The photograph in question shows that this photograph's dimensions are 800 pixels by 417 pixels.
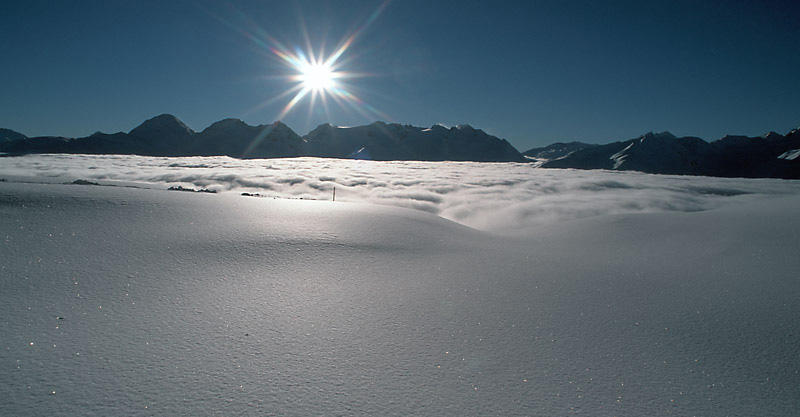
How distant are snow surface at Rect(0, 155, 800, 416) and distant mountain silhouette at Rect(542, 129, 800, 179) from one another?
419 ft

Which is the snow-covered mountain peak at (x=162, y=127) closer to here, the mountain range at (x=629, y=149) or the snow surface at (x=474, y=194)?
the mountain range at (x=629, y=149)

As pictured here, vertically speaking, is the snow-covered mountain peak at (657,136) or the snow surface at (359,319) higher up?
the snow-covered mountain peak at (657,136)

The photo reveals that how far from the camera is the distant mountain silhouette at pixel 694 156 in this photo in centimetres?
11769

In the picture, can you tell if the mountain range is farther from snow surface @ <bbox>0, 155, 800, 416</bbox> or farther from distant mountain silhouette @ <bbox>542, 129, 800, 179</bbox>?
snow surface @ <bbox>0, 155, 800, 416</bbox>

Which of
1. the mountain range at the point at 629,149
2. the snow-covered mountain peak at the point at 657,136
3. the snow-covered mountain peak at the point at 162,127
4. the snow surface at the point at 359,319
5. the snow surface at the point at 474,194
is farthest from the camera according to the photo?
the snow-covered mountain peak at the point at 162,127

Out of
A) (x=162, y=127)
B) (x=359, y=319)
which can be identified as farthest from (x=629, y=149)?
(x=162, y=127)

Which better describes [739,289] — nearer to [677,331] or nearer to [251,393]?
[677,331]

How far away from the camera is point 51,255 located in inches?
112

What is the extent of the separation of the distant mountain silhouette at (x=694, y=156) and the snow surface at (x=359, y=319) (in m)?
128

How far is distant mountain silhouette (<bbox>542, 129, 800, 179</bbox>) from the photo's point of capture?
11769cm

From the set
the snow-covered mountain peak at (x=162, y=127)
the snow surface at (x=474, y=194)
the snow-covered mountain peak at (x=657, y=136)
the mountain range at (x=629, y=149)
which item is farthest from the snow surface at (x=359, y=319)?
the snow-covered mountain peak at (x=162, y=127)

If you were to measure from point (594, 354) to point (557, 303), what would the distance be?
71cm

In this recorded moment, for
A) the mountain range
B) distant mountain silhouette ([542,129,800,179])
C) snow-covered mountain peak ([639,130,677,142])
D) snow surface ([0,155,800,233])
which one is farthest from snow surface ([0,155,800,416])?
snow-covered mountain peak ([639,130,677,142])

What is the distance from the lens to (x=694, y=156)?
128m
